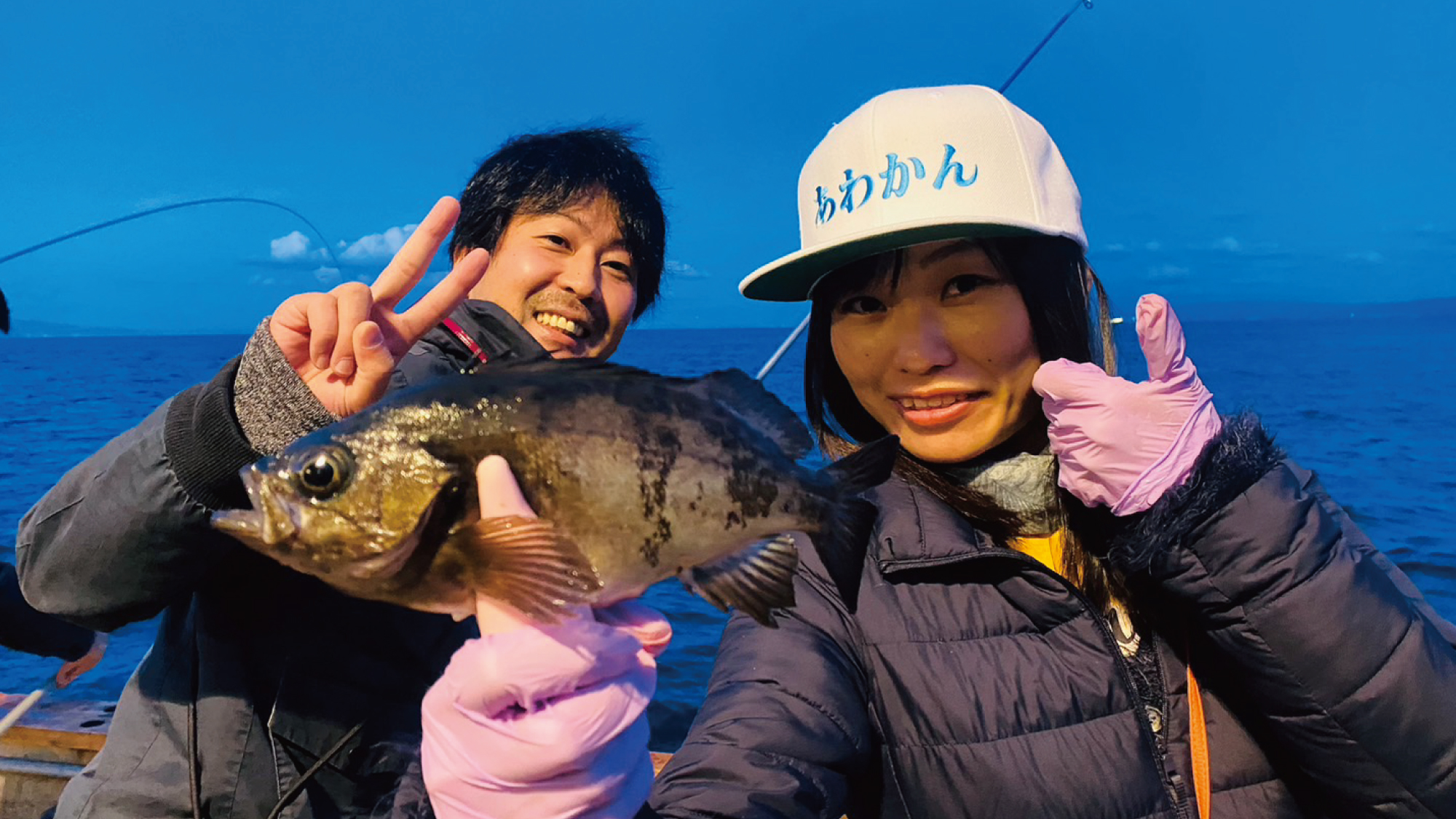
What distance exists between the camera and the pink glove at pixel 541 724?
1646mm

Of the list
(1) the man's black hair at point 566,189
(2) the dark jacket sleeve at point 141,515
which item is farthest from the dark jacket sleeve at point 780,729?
(1) the man's black hair at point 566,189

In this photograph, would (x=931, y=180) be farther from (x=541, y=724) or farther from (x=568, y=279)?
(x=541, y=724)

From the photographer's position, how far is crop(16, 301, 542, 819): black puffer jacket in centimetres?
218

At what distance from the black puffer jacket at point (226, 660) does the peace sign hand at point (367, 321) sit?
195 mm

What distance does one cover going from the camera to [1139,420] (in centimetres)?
252

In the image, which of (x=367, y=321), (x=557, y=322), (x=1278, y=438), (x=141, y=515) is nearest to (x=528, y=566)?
(x=367, y=321)

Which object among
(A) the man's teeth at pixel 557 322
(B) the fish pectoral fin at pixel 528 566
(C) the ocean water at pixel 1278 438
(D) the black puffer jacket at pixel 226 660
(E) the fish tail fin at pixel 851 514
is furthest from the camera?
(C) the ocean water at pixel 1278 438

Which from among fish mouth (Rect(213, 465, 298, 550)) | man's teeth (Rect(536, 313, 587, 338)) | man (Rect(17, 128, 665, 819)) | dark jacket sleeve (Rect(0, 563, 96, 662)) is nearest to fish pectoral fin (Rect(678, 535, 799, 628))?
man (Rect(17, 128, 665, 819))

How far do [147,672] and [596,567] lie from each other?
6.48ft

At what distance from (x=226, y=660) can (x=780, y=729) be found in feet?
5.61

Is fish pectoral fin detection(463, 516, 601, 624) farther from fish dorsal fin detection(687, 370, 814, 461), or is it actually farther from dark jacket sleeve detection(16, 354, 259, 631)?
dark jacket sleeve detection(16, 354, 259, 631)

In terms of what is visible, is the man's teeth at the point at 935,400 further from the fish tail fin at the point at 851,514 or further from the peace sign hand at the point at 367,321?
the peace sign hand at the point at 367,321

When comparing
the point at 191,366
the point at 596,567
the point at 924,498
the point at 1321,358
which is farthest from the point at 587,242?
the point at 191,366

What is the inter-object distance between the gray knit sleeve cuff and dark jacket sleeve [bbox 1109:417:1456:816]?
2150mm
